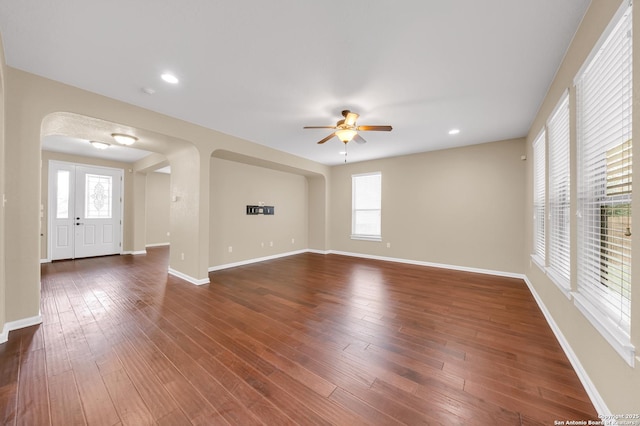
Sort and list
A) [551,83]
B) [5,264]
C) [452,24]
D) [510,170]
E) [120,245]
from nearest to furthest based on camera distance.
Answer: [452,24] → [5,264] → [551,83] → [510,170] → [120,245]

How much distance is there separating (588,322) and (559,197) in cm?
141

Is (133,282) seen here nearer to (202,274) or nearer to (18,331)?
(202,274)

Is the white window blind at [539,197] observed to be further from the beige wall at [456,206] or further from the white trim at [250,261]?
the white trim at [250,261]

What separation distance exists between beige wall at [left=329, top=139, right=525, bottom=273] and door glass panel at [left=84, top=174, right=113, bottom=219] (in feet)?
23.6

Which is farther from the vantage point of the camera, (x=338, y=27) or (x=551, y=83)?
(x=551, y=83)

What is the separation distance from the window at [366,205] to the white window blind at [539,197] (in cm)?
314

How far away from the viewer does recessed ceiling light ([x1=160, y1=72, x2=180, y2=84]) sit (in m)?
2.49

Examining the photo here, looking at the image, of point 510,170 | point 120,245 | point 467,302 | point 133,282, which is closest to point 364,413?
point 467,302

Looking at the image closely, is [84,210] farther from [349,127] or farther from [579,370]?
[579,370]

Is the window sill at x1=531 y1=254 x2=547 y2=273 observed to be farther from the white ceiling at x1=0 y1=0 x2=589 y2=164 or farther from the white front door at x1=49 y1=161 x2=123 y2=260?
the white front door at x1=49 y1=161 x2=123 y2=260

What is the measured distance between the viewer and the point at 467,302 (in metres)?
3.23

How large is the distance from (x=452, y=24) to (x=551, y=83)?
1.74 metres

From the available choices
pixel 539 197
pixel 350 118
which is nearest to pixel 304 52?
pixel 350 118

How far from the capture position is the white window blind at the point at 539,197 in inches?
124
